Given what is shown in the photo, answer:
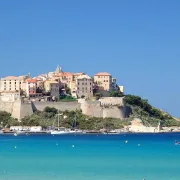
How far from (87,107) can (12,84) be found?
32.0 ft

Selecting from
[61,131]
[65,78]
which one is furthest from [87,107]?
[65,78]

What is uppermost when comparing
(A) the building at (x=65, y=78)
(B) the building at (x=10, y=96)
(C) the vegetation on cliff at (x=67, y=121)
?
(A) the building at (x=65, y=78)

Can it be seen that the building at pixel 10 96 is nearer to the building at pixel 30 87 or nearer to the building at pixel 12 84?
the building at pixel 30 87

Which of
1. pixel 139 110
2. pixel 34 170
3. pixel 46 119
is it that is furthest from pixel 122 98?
pixel 34 170

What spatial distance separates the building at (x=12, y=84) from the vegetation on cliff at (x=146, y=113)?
465 inches

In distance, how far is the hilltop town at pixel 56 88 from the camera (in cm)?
6735

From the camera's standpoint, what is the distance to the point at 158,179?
76.2 ft

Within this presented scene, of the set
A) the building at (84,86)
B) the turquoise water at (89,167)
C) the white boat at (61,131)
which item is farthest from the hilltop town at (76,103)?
the turquoise water at (89,167)

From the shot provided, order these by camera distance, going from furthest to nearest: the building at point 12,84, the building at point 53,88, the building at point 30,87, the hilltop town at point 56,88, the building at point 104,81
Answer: the building at point 104,81 < the building at point 12,84 < the building at point 53,88 < the hilltop town at point 56,88 < the building at point 30,87

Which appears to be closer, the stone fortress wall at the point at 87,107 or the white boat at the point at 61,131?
the white boat at the point at 61,131

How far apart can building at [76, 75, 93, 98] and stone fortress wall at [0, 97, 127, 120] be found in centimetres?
306

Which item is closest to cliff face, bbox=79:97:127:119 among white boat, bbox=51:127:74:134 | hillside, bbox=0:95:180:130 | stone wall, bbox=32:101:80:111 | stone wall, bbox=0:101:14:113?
hillside, bbox=0:95:180:130

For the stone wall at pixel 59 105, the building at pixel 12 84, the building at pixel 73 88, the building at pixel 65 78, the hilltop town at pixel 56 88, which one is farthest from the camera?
the building at pixel 65 78

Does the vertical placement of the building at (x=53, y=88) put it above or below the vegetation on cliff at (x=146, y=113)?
above
